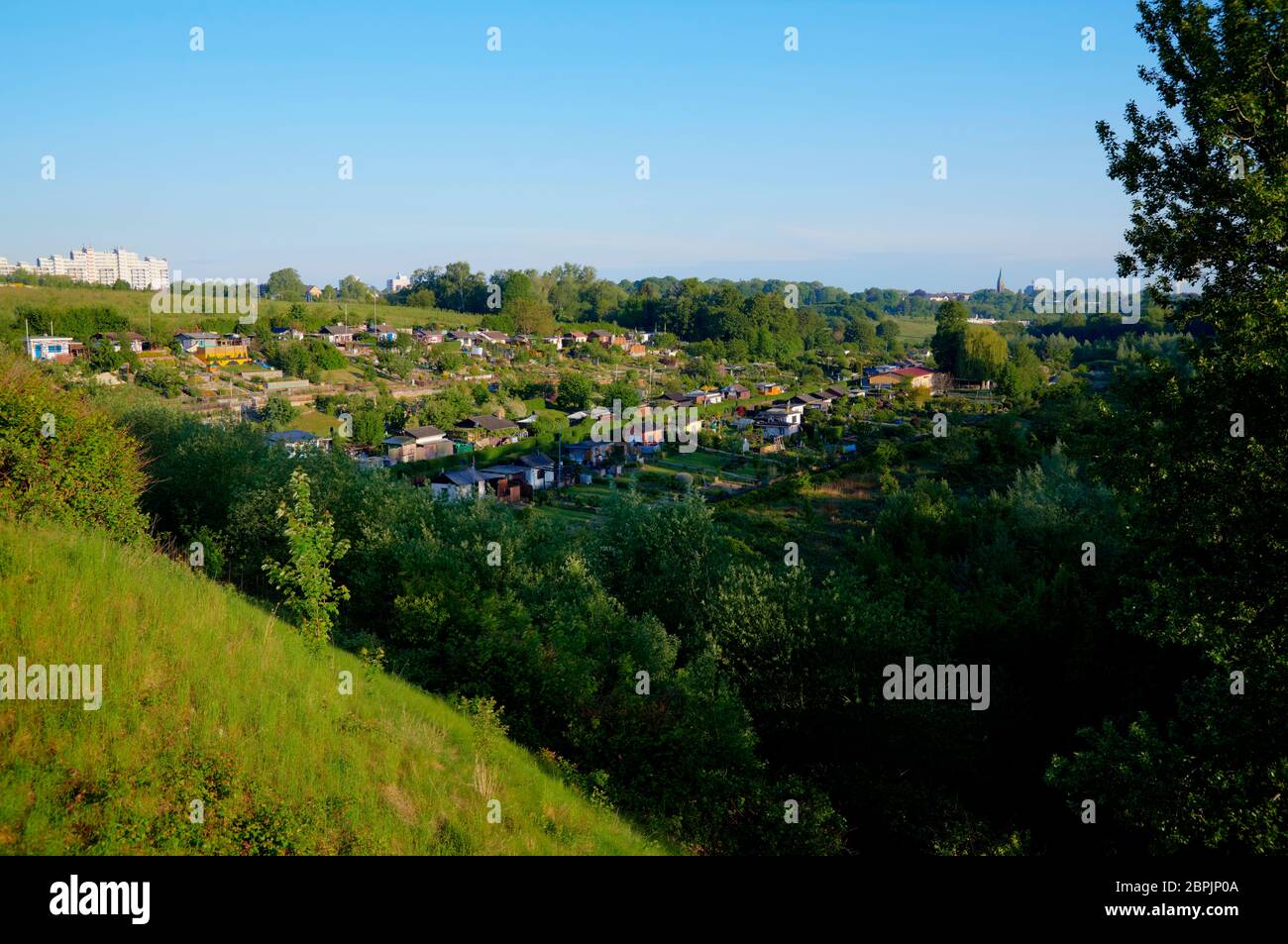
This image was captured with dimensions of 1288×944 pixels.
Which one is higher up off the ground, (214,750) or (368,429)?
(368,429)

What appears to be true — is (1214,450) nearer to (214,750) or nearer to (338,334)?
(214,750)

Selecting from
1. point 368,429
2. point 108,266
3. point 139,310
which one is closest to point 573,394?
point 368,429

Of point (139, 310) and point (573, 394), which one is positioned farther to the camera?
point (139, 310)

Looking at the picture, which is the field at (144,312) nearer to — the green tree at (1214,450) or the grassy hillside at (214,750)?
the grassy hillside at (214,750)

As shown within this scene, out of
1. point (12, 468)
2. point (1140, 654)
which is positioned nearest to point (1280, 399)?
point (1140, 654)

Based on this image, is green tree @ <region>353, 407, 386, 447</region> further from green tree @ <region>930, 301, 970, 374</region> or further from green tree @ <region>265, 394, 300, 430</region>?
green tree @ <region>930, 301, 970, 374</region>

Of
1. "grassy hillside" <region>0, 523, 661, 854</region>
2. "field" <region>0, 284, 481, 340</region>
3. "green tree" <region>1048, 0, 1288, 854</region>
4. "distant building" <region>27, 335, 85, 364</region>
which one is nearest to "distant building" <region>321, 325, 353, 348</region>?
"field" <region>0, 284, 481, 340</region>

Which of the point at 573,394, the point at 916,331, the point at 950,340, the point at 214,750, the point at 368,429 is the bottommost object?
the point at 214,750
